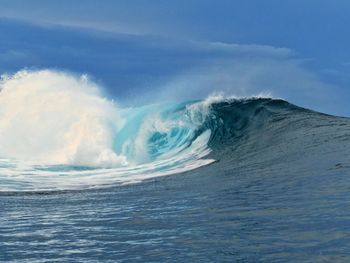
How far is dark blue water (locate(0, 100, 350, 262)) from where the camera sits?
5328 mm

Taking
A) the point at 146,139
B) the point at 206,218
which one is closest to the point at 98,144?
the point at 146,139

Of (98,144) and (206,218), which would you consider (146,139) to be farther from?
(206,218)

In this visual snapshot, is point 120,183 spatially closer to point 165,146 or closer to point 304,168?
point 304,168

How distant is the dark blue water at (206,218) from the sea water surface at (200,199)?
2 cm

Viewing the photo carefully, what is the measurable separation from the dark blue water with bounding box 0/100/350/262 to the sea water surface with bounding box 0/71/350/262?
0.7 inches

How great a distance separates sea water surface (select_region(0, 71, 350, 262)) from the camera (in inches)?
217

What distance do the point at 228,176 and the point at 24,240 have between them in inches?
295

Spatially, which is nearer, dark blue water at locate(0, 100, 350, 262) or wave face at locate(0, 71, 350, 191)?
dark blue water at locate(0, 100, 350, 262)

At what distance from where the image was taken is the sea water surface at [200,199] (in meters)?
5.50

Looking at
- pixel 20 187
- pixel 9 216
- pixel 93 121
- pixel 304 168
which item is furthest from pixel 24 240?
pixel 93 121

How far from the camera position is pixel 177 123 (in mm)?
30547

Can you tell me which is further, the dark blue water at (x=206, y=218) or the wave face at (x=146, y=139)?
the wave face at (x=146, y=139)

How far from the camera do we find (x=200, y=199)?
30.4ft

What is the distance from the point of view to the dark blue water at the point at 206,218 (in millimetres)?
5328
